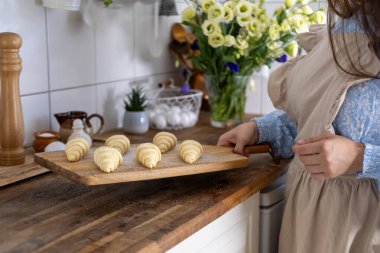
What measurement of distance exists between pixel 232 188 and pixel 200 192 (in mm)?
72

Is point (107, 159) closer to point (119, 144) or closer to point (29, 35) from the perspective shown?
point (119, 144)

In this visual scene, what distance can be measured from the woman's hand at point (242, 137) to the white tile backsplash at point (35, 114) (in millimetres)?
483


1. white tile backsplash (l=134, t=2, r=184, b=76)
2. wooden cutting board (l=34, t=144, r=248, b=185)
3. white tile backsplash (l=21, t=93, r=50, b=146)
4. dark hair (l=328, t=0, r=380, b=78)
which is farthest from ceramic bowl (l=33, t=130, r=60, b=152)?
dark hair (l=328, t=0, r=380, b=78)

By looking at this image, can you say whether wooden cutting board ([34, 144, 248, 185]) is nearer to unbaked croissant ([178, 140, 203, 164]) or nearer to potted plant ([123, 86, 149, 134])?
unbaked croissant ([178, 140, 203, 164])

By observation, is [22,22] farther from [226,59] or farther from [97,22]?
[226,59]

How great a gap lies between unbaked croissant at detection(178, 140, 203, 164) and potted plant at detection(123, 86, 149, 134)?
1.54ft

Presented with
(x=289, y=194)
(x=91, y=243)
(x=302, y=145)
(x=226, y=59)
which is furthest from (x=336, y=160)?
(x=226, y=59)

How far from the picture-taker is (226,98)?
5.61ft

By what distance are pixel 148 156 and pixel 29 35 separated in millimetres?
527

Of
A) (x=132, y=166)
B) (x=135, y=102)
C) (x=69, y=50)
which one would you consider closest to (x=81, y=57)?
(x=69, y=50)

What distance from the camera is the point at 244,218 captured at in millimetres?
1200

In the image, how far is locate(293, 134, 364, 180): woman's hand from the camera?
3.37 feet

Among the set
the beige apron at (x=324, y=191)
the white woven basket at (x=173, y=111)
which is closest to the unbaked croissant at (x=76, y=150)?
the beige apron at (x=324, y=191)

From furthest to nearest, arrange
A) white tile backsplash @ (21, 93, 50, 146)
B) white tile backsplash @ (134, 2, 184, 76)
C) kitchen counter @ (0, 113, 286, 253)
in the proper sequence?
white tile backsplash @ (134, 2, 184, 76), white tile backsplash @ (21, 93, 50, 146), kitchen counter @ (0, 113, 286, 253)
